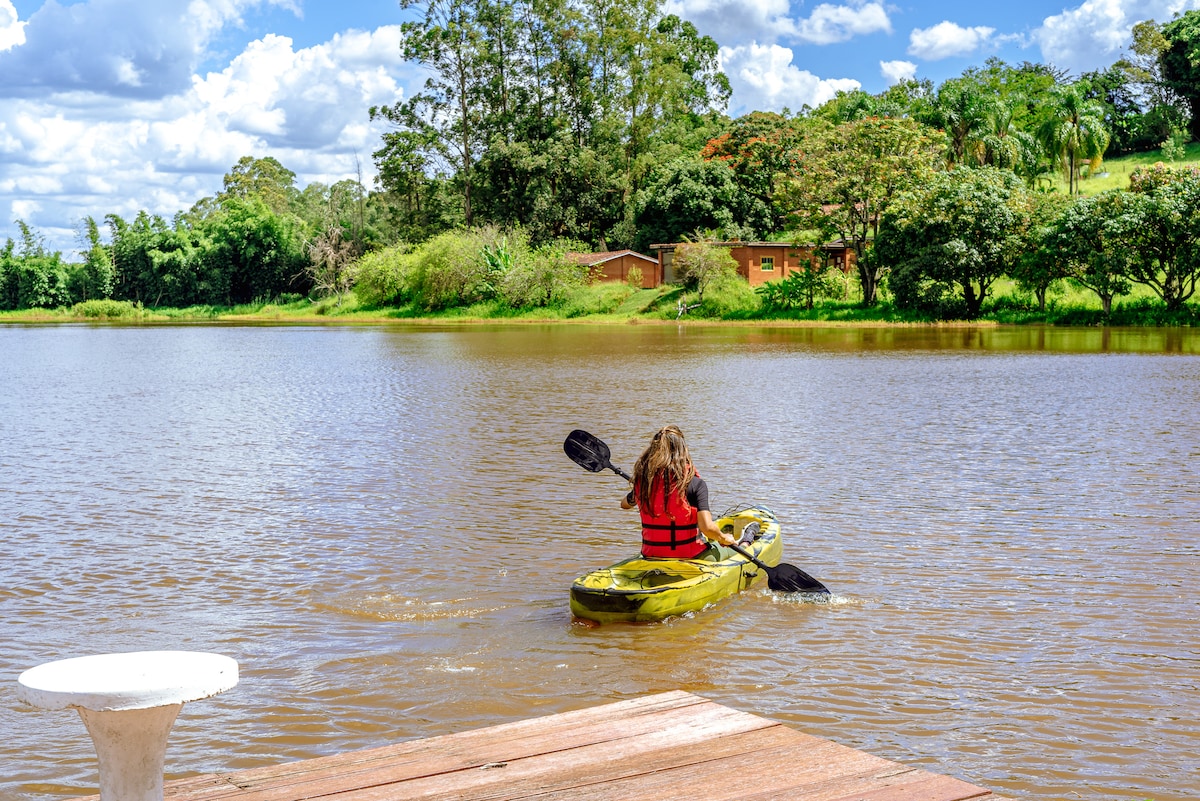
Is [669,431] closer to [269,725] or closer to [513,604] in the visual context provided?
[513,604]

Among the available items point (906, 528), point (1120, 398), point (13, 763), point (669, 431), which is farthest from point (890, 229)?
point (13, 763)

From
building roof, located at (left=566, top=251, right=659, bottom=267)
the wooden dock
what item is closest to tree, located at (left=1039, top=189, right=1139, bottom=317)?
building roof, located at (left=566, top=251, right=659, bottom=267)

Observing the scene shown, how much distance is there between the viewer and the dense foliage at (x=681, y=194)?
156 ft

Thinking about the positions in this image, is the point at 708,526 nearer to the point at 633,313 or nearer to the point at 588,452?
the point at 588,452

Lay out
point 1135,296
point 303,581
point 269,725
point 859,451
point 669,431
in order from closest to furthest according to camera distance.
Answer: point 269,725, point 669,431, point 303,581, point 859,451, point 1135,296

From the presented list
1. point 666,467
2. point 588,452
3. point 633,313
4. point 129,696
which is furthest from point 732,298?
point 129,696

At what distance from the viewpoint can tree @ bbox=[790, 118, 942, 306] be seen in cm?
5144

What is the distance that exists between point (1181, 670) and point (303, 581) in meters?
7.12

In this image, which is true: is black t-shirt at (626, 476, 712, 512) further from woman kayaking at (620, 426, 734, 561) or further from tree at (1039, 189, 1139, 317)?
tree at (1039, 189, 1139, 317)

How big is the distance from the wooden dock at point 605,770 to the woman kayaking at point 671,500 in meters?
3.83

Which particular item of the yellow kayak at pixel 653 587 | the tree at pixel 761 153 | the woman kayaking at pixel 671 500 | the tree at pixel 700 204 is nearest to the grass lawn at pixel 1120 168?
the tree at pixel 761 153

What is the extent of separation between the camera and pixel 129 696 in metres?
2.97

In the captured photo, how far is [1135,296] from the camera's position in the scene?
47938 millimetres

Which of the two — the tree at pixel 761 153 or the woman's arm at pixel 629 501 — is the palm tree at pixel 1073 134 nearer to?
the tree at pixel 761 153
